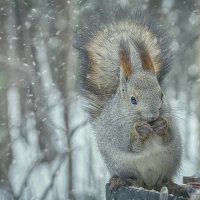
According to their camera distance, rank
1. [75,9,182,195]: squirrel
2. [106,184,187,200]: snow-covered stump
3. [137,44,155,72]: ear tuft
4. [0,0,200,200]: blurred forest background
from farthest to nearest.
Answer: [0,0,200,200]: blurred forest background
[137,44,155,72]: ear tuft
[75,9,182,195]: squirrel
[106,184,187,200]: snow-covered stump

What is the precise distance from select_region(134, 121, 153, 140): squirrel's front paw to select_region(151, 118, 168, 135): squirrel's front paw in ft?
0.07

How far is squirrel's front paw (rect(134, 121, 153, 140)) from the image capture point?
2953 millimetres

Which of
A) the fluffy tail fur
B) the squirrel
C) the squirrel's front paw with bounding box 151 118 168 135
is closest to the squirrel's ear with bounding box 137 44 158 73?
the squirrel

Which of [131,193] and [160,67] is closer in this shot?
[131,193]

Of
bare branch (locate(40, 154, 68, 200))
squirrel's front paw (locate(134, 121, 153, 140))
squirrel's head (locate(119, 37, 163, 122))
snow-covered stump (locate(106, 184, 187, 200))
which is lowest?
bare branch (locate(40, 154, 68, 200))

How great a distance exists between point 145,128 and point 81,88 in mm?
810

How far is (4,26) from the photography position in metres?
6.52

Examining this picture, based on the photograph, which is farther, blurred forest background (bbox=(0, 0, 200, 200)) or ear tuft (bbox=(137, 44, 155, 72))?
blurred forest background (bbox=(0, 0, 200, 200))

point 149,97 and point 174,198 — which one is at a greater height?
point 149,97

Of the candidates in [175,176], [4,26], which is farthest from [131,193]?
[4,26]

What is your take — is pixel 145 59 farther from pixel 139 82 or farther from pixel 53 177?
pixel 53 177

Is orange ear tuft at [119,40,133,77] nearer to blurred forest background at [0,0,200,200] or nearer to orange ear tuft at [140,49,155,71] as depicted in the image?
orange ear tuft at [140,49,155,71]

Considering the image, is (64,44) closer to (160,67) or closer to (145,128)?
(160,67)

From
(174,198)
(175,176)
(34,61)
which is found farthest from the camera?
(34,61)
